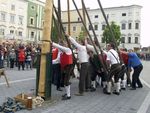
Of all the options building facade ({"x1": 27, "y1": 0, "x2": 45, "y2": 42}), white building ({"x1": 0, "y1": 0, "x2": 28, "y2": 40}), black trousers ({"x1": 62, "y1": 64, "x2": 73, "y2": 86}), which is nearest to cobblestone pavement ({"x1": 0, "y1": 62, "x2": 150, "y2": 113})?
black trousers ({"x1": 62, "y1": 64, "x2": 73, "y2": 86})

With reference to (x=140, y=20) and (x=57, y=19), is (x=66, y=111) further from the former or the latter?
(x=140, y=20)

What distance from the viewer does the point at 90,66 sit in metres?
13.1

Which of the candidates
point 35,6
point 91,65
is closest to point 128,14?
point 35,6

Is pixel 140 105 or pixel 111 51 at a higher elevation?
pixel 111 51

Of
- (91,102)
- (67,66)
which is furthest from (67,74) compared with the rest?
(91,102)

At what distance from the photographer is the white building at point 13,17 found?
235ft

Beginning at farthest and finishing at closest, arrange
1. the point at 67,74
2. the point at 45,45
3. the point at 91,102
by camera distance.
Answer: the point at 67,74 < the point at 91,102 < the point at 45,45

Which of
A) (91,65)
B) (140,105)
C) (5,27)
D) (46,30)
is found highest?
(5,27)

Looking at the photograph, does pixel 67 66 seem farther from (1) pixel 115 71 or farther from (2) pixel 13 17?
(2) pixel 13 17

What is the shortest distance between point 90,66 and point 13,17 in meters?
64.1

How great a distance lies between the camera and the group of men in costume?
10719mm

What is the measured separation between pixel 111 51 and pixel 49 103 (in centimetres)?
378

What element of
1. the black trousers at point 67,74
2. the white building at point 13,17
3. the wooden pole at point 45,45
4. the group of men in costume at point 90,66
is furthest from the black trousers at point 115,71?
the white building at point 13,17

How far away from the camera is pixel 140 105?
10.2 m
